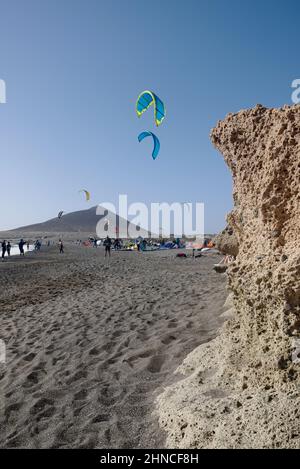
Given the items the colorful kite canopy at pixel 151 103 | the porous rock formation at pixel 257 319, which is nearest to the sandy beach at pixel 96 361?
the porous rock formation at pixel 257 319

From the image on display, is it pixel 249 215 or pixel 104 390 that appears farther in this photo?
pixel 104 390

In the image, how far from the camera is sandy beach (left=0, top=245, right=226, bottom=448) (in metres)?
3.03

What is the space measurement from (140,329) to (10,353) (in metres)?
2.01

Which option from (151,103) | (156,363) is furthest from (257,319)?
(151,103)

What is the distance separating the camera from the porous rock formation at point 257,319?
2.35m

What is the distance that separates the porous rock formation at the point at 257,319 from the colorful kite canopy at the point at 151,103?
15.2 meters

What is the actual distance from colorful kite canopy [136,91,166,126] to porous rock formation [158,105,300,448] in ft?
49.9

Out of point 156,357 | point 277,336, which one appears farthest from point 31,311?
point 277,336

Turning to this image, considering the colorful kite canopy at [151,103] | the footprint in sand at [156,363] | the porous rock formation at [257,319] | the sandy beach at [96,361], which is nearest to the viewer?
the porous rock formation at [257,319]

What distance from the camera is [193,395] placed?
296 centimetres

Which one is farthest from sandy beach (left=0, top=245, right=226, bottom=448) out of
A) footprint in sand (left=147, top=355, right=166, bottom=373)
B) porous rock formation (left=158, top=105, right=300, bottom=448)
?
porous rock formation (left=158, top=105, right=300, bottom=448)

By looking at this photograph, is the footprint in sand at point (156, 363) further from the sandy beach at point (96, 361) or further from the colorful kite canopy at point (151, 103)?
the colorful kite canopy at point (151, 103)

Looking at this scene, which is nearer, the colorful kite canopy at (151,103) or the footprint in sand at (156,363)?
the footprint in sand at (156,363)
